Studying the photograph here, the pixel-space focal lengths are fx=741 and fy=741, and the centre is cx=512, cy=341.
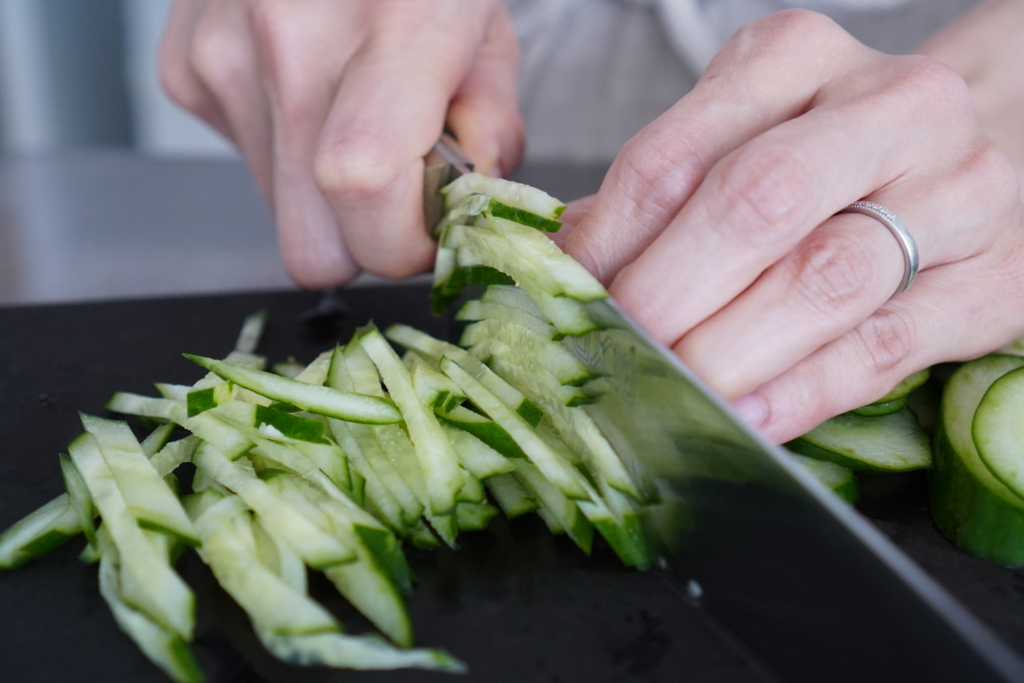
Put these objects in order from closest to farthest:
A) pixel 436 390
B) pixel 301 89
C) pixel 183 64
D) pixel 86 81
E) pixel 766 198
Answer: pixel 766 198, pixel 436 390, pixel 301 89, pixel 183 64, pixel 86 81

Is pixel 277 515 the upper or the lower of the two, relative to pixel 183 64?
lower

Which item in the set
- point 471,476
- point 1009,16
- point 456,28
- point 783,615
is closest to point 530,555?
point 471,476

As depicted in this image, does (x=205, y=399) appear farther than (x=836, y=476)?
No

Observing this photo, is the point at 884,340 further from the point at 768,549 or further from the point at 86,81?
the point at 86,81

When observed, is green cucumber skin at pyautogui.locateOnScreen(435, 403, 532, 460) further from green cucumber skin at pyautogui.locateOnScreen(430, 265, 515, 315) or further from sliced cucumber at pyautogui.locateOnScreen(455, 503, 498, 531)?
green cucumber skin at pyautogui.locateOnScreen(430, 265, 515, 315)

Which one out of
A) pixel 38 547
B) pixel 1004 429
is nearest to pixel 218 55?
pixel 38 547

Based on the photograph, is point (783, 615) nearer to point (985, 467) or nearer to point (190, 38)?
point (985, 467)

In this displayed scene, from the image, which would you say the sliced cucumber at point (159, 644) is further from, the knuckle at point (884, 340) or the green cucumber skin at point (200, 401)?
the knuckle at point (884, 340)
